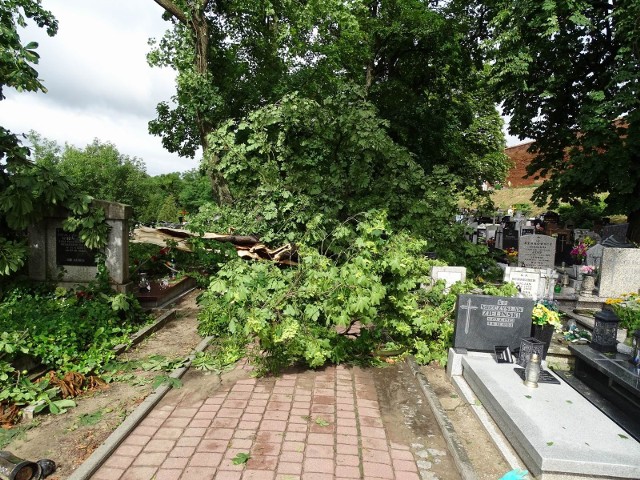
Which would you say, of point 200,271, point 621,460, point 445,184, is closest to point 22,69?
point 200,271

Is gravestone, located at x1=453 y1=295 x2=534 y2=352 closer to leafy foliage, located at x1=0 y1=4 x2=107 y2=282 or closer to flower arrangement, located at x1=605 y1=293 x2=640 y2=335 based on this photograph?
flower arrangement, located at x1=605 y1=293 x2=640 y2=335

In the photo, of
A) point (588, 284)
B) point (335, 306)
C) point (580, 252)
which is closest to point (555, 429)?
point (335, 306)

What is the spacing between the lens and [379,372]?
601 centimetres

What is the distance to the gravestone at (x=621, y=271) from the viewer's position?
9.39 m

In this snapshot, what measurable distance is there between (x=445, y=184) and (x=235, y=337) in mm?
6904

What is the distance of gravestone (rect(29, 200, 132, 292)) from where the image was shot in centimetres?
739

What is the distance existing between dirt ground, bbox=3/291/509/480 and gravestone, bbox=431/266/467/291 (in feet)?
7.31

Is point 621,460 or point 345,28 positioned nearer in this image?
point 621,460

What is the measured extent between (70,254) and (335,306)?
531 cm

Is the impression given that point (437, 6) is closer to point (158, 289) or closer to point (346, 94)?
point (346, 94)

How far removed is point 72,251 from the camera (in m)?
7.52

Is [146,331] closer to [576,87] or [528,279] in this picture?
[528,279]

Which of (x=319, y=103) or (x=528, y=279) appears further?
(x=319, y=103)

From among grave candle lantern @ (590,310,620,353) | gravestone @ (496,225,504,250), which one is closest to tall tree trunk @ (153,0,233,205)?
grave candle lantern @ (590,310,620,353)
